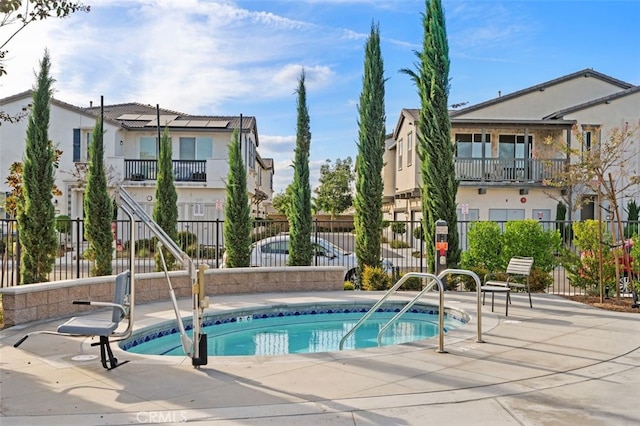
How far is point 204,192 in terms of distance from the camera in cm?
2691

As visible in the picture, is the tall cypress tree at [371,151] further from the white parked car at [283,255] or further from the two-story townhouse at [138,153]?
the two-story townhouse at [138,153]

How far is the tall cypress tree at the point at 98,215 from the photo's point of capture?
14195 mm

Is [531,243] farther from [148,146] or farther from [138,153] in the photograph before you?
[138,153]

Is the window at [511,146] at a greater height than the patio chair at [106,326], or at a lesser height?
greater

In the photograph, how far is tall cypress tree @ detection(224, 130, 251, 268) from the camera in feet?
49.9

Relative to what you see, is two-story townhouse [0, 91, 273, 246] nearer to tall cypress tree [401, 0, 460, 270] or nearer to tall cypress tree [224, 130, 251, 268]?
tall cypress tree [224, 130, 251, 268]

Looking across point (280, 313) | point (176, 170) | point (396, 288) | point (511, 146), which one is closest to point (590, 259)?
point (396, 288)

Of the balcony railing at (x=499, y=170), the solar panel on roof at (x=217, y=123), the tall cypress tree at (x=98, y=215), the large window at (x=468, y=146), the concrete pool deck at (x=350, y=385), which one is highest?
the solar panel on roof at (x=217, y=123)

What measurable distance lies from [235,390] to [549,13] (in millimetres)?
10915

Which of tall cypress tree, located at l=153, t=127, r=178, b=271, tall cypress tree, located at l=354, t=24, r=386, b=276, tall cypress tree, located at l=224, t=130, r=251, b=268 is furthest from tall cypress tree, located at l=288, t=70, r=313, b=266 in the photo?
tall cypress tree, located at l=153, t=127, r=178, b=271

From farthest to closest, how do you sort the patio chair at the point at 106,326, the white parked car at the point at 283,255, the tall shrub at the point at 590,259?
the white parked car at the point at 283,255 < the tall shrub at the point at 590,259 < the patio chair at the point at 106,326

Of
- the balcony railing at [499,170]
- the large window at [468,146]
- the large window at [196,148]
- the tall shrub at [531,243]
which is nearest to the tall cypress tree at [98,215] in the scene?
the tall shrub at [531,243]

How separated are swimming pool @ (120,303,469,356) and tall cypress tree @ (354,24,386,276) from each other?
126 inches

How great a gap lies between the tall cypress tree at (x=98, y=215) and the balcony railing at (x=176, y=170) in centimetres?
1192
